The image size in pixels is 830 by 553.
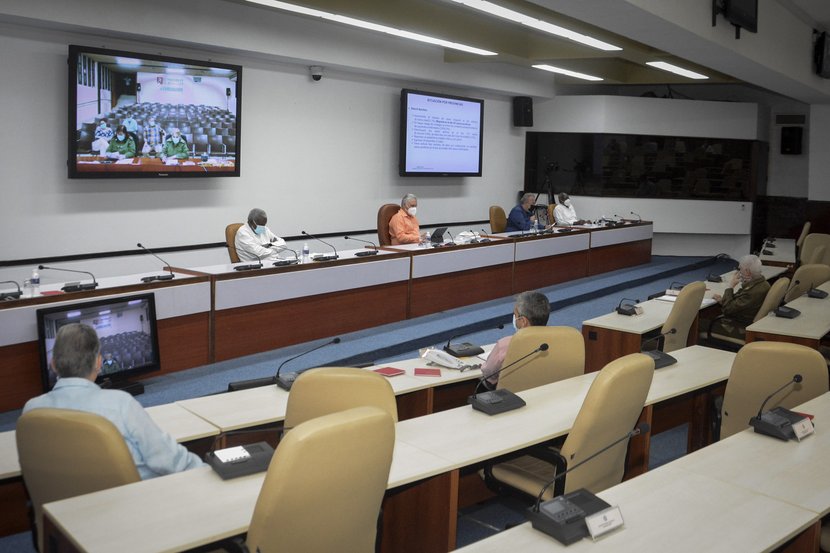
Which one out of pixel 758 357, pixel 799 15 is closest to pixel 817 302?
pixel 758 357

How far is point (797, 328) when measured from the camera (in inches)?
235

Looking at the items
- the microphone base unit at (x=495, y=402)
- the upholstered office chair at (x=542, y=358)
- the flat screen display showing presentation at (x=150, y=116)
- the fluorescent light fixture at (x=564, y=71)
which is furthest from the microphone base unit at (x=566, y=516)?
the fluorescent light fixture at (x=564, y=71)

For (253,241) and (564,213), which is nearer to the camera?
(253,241)

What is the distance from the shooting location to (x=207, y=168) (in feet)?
28.2

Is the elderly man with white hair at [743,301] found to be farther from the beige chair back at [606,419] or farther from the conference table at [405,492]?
the beige chair back at [606,419]

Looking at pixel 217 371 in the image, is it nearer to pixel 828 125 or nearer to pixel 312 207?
pixel 312 207

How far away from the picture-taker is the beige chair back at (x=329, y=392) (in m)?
3.24

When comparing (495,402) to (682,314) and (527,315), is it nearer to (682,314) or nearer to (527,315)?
(527,315)

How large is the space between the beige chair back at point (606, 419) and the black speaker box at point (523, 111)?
35.0 feet

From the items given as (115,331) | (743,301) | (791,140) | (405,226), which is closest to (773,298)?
(743,301)

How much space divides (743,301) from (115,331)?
5032 millimetres

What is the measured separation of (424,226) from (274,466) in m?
10.0

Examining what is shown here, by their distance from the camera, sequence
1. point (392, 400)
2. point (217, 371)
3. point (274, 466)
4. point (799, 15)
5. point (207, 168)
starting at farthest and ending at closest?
point (799, 15), point (207, 168), point (217, 371), point (392, 400), point (274, 466)

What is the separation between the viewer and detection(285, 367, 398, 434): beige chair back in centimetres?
324
